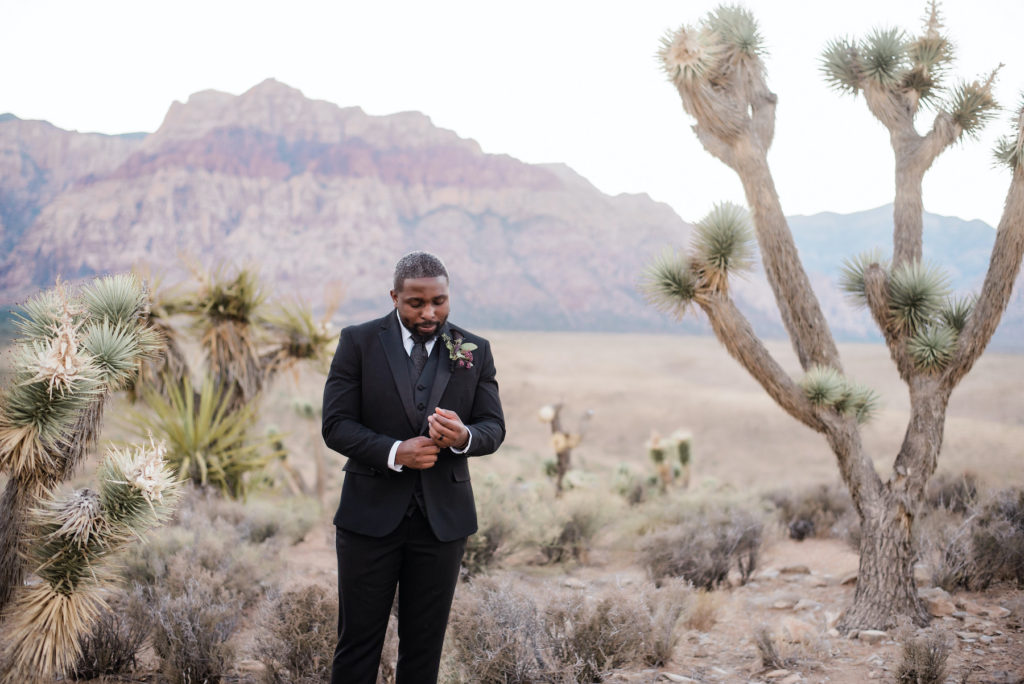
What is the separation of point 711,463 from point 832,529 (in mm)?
19900

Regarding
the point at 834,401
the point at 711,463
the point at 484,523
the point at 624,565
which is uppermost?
the point at 834,401

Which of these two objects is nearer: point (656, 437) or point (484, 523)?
point (484, 523)

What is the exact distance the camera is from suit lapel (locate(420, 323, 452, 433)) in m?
2.72

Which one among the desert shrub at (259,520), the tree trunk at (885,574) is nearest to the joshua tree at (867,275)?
the tree trunk at (885,574)

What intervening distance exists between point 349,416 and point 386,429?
153 millimetres

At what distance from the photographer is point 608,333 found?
79.3 m

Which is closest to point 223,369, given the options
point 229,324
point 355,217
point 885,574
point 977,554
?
point 229,324

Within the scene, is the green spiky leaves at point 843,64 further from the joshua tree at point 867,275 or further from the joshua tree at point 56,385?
the joshua tree at point 56,385

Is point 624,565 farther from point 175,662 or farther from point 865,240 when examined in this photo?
point 865,240

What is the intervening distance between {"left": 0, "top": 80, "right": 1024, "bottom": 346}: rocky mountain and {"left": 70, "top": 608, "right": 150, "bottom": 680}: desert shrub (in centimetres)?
5757

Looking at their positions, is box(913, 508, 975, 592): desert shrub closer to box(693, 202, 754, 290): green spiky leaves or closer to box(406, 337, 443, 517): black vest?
box(693, 202, 754, 290): green spiky leaves

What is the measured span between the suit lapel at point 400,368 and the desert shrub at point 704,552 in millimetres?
4698

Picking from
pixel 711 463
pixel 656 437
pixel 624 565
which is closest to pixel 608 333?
pixel 711 463

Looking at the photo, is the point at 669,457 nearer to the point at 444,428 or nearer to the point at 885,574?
the point at 885,574
